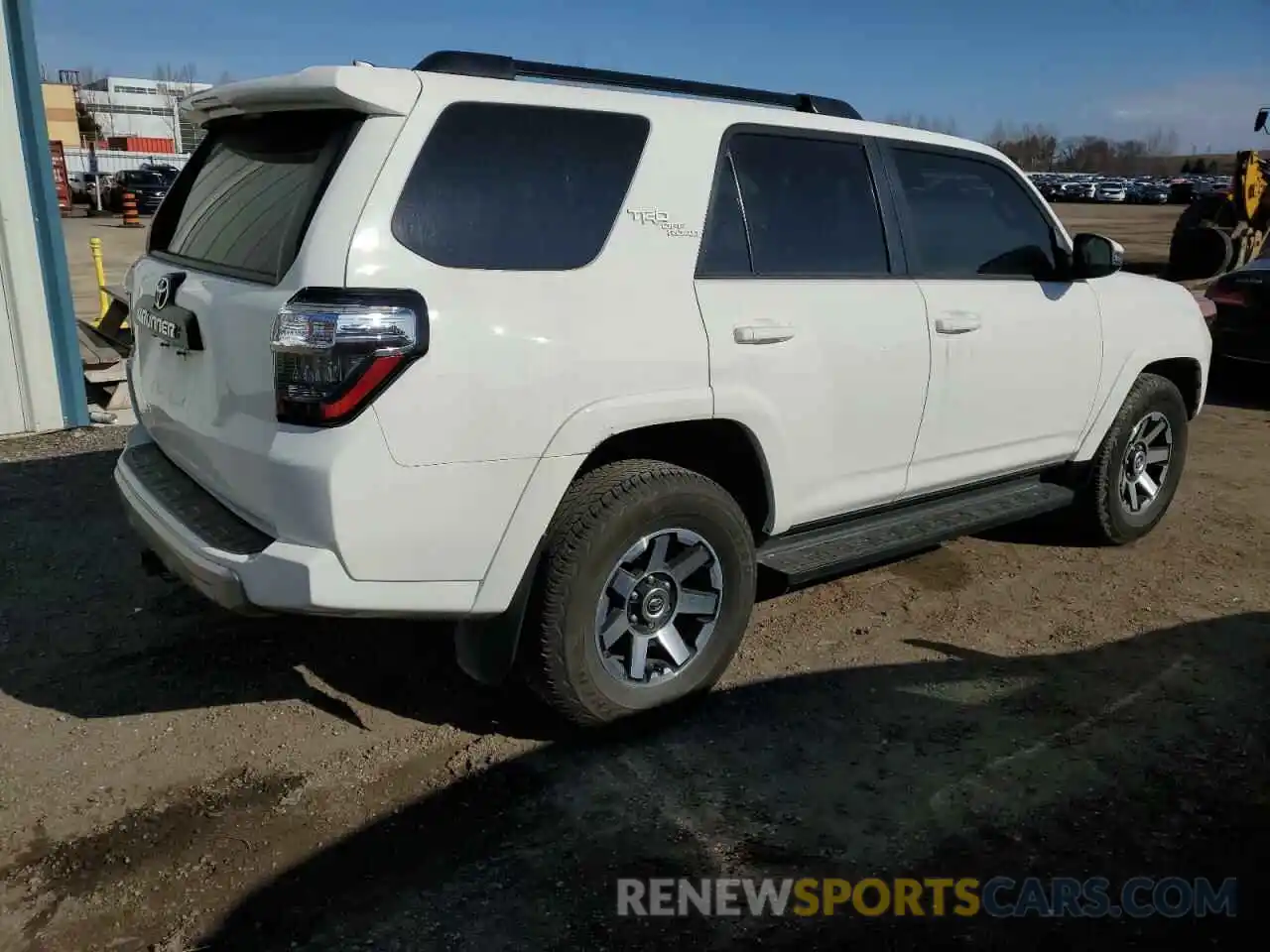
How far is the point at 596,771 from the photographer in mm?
3186

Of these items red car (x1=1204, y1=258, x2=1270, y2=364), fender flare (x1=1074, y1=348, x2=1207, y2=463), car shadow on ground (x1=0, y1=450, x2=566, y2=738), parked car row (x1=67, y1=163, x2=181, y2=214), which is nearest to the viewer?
car shadow on ground (x1=0, y1=450, x2=566, y2=738)

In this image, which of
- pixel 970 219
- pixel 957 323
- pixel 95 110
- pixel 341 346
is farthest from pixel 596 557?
pixel 95 110

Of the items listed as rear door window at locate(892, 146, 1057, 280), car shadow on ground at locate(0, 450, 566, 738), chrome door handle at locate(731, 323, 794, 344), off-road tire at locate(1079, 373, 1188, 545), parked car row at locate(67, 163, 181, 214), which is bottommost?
car shadow on ground at locate(0, 450, 566, 738)

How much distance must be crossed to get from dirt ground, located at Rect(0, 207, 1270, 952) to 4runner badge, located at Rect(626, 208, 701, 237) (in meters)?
1.60

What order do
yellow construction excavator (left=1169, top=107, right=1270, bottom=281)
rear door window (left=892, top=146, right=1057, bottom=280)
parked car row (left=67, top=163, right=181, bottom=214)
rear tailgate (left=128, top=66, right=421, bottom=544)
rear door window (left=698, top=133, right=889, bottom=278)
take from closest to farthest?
rear tailgate (left=128, top=66, right=421, bottom=544)
rear door window (left=698, top=133, right=889, bottom=278)
rear door window (left=892, top=146, right=1057, bottom=280)
yellow construction excavator (left=1169, top=107, right=1270, bottom=281)
parked car row (left=67, top=163, right=181, bottom=214)

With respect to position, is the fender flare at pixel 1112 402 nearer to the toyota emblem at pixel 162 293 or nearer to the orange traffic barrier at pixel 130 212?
the toyota emblem at pixel 162 293

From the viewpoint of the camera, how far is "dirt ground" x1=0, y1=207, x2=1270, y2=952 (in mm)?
2580

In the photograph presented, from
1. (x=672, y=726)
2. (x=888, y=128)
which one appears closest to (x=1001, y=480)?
(x=888, y=128)

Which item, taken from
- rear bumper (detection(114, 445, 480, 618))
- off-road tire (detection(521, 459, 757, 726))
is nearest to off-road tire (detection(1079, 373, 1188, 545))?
off-road tire (detection(521, 459, 757, 726))

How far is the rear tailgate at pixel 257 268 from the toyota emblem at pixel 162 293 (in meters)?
0.01

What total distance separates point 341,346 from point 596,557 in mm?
968

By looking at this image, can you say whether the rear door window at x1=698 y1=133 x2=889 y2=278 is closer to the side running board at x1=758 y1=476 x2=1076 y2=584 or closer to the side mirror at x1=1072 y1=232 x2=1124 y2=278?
the side running board at x1=758 y1=476 x2=1076 y2=584

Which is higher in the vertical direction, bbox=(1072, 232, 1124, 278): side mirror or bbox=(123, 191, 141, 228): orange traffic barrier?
bbox=(123, 191, 141, 228): orange traffic barrier

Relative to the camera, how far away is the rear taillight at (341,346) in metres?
2.56
